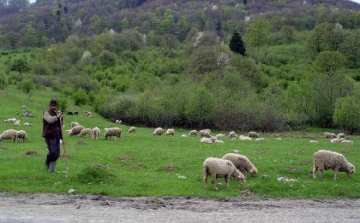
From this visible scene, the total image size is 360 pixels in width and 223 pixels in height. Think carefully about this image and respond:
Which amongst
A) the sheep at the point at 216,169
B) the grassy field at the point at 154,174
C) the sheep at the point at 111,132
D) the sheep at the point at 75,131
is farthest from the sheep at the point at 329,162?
the sheep at the point at 75,131

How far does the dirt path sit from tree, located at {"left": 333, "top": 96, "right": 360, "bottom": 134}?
51050mm

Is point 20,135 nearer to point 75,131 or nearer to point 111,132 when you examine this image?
point 75,131

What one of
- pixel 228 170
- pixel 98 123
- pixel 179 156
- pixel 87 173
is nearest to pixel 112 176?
pixel 87 173

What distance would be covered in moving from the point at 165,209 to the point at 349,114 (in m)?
56.9

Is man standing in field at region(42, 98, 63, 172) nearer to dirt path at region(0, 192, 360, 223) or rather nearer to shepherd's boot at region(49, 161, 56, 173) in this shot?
shepherd's boot at region(49, 161, 56, 173)

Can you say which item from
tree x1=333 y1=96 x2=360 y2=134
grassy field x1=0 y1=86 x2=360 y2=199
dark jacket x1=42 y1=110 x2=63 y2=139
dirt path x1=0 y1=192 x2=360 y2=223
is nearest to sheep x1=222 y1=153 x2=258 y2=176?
grassy field x1=0 y1=86 x2=360 y2=199

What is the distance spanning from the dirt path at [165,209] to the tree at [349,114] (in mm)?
51050

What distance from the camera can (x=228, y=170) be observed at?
20156 millimetres

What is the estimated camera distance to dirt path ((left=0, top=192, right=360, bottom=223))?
49.1 feet

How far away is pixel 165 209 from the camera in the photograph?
16594 millimetres

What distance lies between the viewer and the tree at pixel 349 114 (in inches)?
2596

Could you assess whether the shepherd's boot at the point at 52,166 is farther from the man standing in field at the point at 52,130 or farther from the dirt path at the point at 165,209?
the dirt path at the point at 165,209

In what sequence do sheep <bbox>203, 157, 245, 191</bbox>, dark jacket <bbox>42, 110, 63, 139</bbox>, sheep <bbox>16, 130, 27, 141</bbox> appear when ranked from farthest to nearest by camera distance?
1. sheep <bbox>16, 130, 27, 141</bbox>
2. dark jacket <bbox>42, 110, 63, 139</bbox>
3. sheep <bbox>203, 157, 245, 191</bbox>

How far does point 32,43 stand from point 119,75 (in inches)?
3383
